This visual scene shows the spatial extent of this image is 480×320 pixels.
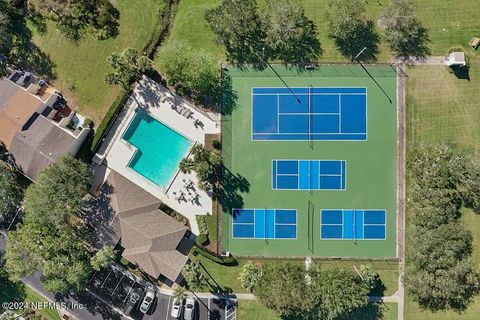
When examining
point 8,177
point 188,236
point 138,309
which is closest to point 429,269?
point 188,236

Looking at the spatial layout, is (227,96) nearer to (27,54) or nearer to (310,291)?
(310,291)

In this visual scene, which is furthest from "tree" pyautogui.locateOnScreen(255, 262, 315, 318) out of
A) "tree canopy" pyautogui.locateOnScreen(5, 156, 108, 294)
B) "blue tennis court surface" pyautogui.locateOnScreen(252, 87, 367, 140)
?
"tree canopy" pyautogui.locateOnScreen(5, 156, 108, 294)

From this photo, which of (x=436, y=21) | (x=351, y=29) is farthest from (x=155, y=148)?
(x=436, y=21)

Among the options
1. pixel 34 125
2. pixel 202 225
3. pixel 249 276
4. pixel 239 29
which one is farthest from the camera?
pixel 202 225

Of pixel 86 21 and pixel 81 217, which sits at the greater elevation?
pixel 86 21

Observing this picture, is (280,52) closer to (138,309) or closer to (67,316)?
(138,309)

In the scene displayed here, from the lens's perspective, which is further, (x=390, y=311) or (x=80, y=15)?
(x=80, y=15)

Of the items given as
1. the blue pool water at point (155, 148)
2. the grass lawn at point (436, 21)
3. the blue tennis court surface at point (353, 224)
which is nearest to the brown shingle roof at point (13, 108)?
the blue pool water at point (155, 148)
